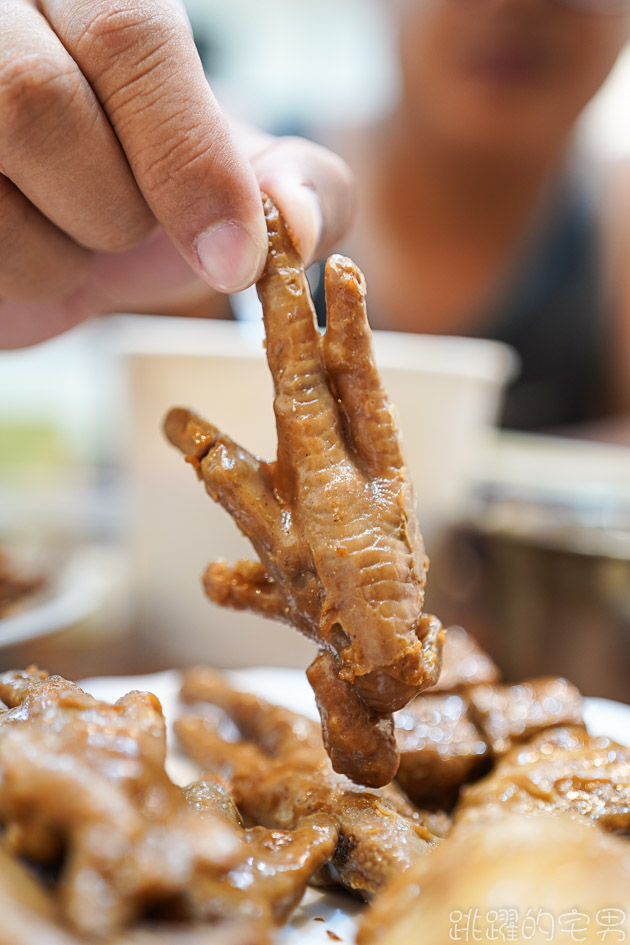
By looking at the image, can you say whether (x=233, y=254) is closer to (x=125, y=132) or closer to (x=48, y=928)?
(x=125, y=132)

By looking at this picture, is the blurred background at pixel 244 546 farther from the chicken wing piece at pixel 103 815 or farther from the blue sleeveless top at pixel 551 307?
the blue sleeveless top at pixel 551 307

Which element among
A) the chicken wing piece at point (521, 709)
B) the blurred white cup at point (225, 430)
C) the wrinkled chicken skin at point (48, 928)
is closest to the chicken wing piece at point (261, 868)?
the wrinkled chicken skin at point (48, 928)

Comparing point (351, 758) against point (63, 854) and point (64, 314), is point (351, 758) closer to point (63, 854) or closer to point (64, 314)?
point (63, 854)

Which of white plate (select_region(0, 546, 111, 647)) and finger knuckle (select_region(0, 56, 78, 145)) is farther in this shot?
white plate (select_region(0, 546, 111, 647))

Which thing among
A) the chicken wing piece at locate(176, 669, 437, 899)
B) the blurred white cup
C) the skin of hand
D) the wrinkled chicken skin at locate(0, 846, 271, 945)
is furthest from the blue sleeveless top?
the wrinkled chicken skin at locate(0, 846, 271, 945)

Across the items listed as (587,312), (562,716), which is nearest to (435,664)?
(562,716)

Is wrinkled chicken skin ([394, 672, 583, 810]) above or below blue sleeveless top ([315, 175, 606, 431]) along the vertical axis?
above

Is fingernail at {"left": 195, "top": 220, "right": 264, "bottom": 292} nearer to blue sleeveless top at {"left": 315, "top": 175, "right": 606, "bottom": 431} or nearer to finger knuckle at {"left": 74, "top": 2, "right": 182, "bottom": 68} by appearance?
finger knuckle at {"left": 74, "top": 2, "right": 182, "bottom": 68}
